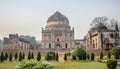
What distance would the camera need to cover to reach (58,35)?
70188 millimetres

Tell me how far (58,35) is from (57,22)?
11.5 feet

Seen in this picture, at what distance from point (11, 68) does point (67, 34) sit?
44.6 metres

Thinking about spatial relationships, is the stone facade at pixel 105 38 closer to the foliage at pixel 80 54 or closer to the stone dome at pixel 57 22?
the stone dome at pixel 57 22

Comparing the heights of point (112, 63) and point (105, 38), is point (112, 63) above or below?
below

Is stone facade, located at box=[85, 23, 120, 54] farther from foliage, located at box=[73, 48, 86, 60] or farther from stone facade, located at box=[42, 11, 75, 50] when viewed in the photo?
foliage, located at box=[73, 48, 86, 60]

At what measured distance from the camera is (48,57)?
40.0 m

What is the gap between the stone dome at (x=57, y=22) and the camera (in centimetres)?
7038

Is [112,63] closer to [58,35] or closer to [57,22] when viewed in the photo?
[58,35]

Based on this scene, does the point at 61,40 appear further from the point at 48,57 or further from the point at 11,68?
the point at 11,68

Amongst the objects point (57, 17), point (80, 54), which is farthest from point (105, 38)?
point (80, 54)

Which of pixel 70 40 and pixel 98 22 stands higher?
pixel 98 22

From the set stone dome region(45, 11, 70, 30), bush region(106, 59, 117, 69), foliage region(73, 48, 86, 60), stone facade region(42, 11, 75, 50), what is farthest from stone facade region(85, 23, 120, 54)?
bush region(106, 59, 117, 69)

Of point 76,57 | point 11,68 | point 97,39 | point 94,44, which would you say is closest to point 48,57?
point 76,57

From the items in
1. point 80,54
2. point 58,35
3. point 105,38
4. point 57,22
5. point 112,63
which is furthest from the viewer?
point 57,22
